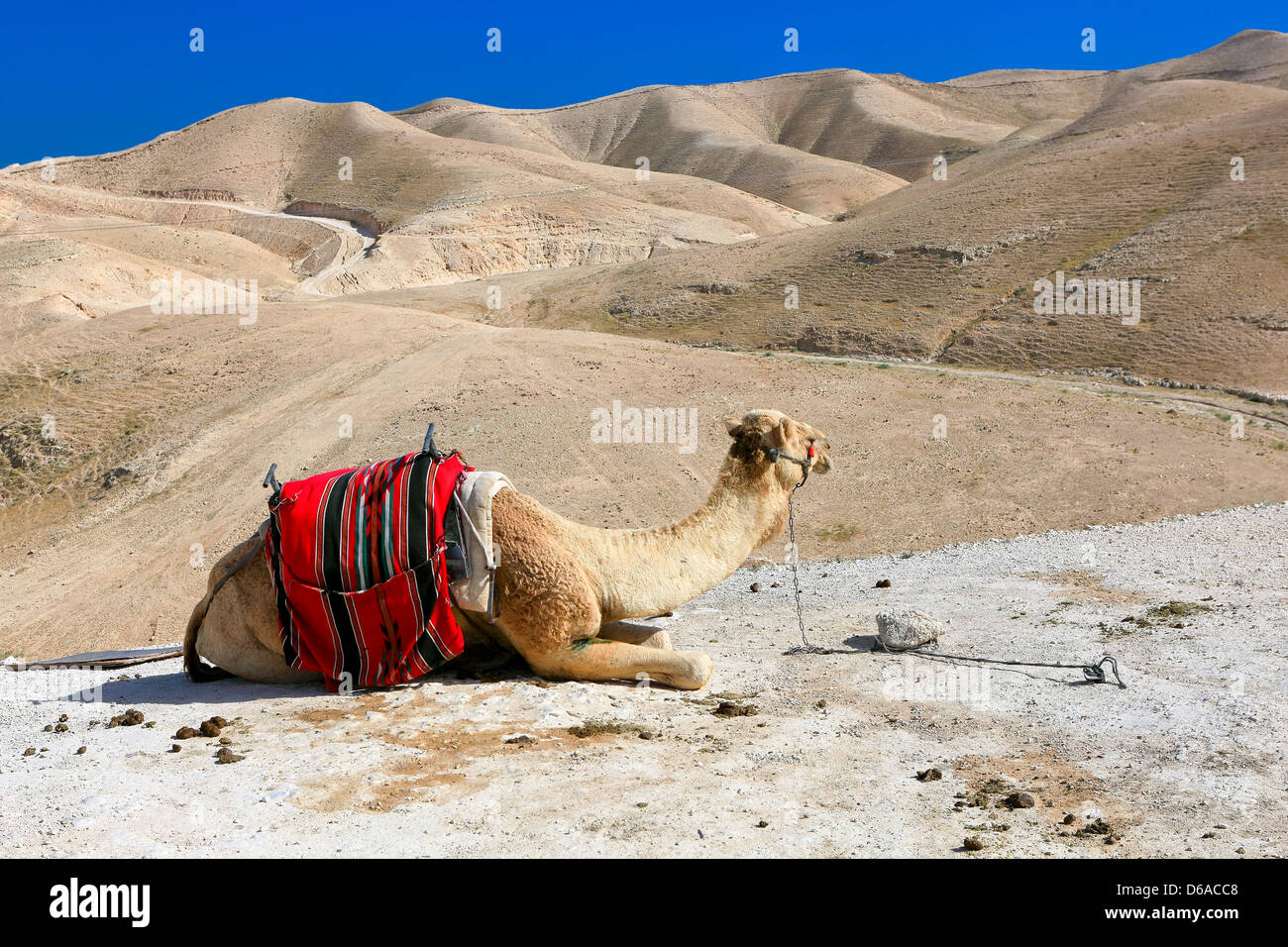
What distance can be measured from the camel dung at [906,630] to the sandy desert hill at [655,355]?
23.0 ft

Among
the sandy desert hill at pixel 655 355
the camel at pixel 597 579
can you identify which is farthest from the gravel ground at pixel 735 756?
the sandy desert hill at pixel 655 355

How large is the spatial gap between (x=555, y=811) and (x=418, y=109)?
14923 centimetres

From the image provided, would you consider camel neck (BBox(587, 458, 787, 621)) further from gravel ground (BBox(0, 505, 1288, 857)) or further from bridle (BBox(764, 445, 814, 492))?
gravel ground (BBox(0, 505, 1288, 857))

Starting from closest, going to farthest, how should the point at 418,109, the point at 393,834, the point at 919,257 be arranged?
1. the point at 393,834
2. the point at 919,257
3. the point at 418,109

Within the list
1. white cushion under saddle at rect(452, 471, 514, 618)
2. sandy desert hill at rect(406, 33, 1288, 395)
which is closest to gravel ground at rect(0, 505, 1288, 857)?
white cushion under saddle at rect(452, 471, 514, 618)

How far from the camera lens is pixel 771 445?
6891 mm

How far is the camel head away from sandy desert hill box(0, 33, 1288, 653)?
815cm

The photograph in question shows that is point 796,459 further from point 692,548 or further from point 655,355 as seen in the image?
point 655,355

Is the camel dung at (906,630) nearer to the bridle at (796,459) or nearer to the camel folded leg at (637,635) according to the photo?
the bridle at (796,459)

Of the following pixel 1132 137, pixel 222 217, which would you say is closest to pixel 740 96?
pixel 222 217

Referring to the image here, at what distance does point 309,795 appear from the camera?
4930mm

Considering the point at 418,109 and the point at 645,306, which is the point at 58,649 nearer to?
the point at 645,306

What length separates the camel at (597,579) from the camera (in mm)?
Answer: 6441

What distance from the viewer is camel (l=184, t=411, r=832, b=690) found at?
644 cm
